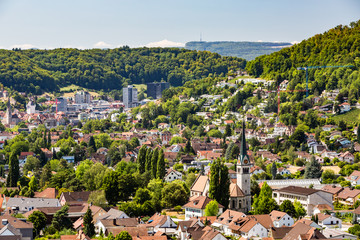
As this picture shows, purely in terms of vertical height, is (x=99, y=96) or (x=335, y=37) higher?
(x=335, y=37)

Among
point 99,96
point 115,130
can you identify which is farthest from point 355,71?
point 99,96

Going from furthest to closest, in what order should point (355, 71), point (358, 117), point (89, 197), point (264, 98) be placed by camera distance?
point (264, 98)
point (355, 71)
point (358, 117)
point (89, 197)

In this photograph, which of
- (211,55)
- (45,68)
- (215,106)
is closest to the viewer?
(215,106)

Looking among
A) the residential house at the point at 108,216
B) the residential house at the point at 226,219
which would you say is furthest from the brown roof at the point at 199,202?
the residential house at the point at 108,216

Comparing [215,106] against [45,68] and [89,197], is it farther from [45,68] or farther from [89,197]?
[45,68]

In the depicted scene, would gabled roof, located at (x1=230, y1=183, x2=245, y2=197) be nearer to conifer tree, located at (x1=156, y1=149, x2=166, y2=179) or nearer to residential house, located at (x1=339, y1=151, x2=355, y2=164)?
conifer tree, located at (x1=156, y1=149, x2=166, y2=179)

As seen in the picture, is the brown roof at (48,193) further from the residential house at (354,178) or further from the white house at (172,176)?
the residential house at (354,178)

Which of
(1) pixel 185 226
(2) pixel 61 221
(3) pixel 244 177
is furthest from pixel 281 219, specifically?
(2) pixel 61 221

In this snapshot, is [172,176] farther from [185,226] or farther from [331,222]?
[331,222]
